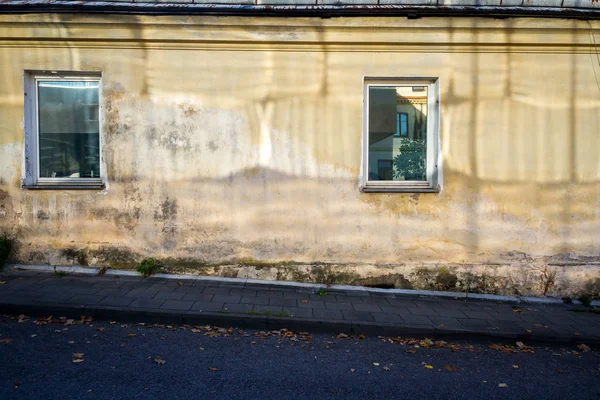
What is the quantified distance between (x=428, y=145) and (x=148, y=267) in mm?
4975

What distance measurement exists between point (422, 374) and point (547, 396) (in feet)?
3.63

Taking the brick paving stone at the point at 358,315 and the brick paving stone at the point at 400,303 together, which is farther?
the brick paving stone at the point at 400,303

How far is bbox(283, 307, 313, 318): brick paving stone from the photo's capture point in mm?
5309

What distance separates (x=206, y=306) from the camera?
5457 mm

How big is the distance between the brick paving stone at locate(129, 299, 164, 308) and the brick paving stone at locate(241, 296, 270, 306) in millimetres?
1128

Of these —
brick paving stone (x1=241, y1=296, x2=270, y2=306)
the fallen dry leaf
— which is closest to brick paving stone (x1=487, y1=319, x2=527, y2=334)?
the fallen dry leaf

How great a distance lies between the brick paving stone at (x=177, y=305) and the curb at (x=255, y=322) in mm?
132

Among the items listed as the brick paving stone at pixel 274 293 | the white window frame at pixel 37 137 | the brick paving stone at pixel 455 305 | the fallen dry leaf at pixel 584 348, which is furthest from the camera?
the white window frame at pixel 37 137

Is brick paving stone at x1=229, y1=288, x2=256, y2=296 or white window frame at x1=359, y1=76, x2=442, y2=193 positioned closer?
brick paving stone at x1=229, y1=288, x2=256, y2=296

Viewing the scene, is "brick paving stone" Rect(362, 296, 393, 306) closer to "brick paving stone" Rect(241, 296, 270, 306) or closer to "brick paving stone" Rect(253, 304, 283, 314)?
"brick paving stone" Rect(253, 304, 283, 314)

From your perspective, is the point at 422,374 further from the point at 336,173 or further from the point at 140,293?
the point at 140,293

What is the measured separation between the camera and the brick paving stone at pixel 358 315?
5.29 metres

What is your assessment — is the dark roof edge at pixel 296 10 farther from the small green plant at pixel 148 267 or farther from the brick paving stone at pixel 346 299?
the brick paving stone at pixel 346 299

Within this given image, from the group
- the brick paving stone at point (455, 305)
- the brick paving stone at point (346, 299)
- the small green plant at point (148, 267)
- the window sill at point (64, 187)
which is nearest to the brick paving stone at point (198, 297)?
the small green plant at point (148, 267)
